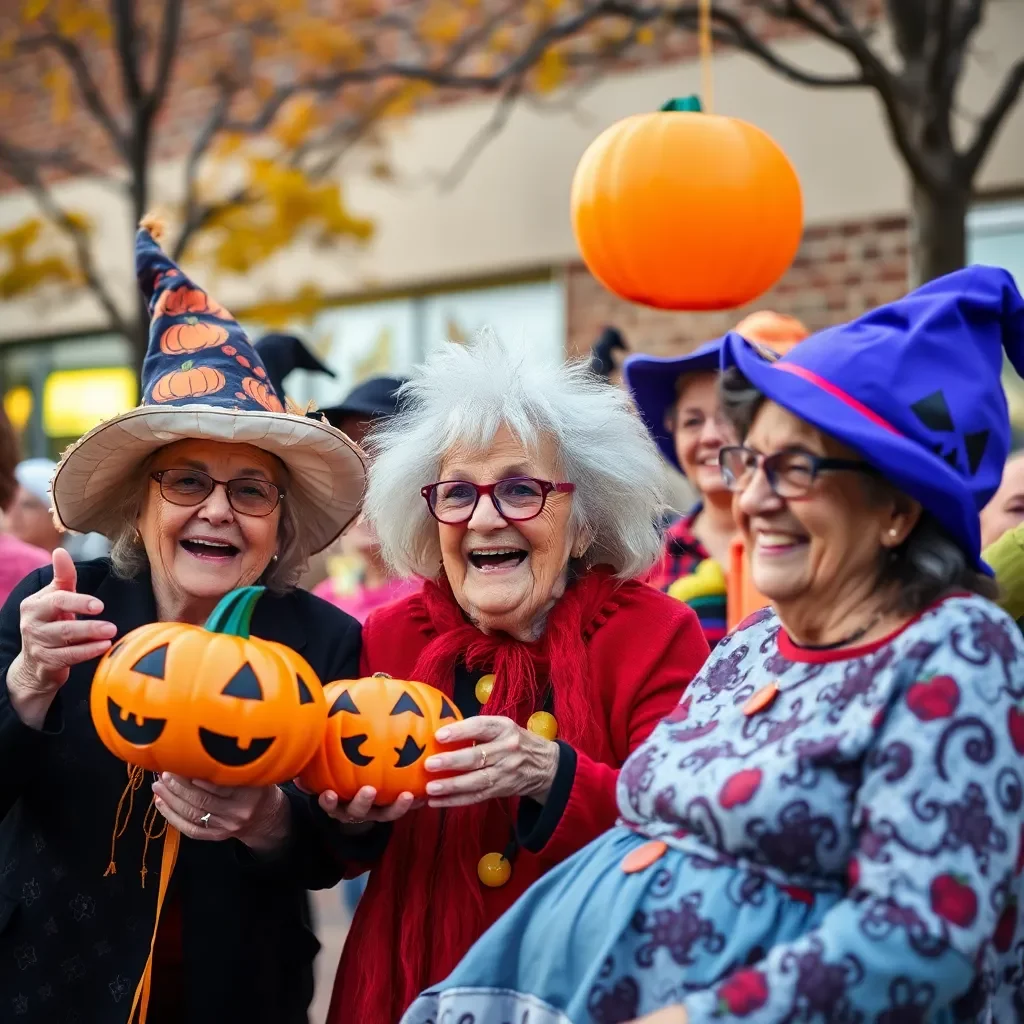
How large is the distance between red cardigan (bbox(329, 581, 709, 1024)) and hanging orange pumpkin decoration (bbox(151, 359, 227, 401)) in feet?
2.20

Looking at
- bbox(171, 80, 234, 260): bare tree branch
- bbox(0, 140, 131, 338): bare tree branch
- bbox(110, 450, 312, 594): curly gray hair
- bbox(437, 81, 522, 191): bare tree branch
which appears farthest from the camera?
bbox(437, 81, 522, 191): bare tree branch

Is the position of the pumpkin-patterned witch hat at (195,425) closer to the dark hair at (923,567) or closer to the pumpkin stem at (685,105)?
the dark hair at (923,567)

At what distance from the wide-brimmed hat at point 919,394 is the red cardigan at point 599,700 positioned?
0.90 meters

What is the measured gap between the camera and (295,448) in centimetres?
329

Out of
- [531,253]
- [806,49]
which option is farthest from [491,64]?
[806,49]

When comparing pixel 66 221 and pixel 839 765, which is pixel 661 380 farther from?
pixel 66 221

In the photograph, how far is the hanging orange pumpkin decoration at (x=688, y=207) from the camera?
4.68 metres

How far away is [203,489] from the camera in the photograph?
3244mm

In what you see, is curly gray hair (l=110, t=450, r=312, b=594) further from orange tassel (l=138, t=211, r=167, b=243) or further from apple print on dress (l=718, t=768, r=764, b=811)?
apple print on dress (l=718, t=768, r=764, b=811)

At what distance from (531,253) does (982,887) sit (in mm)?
8944

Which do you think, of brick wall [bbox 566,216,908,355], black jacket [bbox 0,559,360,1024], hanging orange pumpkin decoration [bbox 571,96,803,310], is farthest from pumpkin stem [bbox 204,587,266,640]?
brick wall [bbox 566,216,908,355]

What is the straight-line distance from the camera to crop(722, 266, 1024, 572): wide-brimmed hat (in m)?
2.09

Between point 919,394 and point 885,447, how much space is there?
0.14 metres

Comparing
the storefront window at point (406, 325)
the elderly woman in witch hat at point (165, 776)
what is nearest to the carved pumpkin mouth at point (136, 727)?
the elderly woman in witch hat at point (165, 776)
